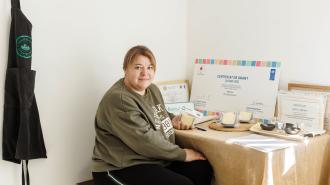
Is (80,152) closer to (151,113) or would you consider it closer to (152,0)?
(151,113)

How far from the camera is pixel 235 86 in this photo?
6.97ft

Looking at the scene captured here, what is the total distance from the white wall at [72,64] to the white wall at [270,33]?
388 millimetres

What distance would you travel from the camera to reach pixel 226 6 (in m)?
2.17

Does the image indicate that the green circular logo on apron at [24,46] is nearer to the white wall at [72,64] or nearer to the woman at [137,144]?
the white wall at [72,64]

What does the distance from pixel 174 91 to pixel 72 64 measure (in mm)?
741

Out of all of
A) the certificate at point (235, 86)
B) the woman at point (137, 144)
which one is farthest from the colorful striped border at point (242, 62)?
the woman at point (137, 144)

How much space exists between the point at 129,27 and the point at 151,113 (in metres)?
0.64

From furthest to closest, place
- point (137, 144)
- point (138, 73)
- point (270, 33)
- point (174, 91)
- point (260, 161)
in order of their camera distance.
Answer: point (174, 91), point (270, 33), point (138, 73), point (137, 144), point (260, 161)

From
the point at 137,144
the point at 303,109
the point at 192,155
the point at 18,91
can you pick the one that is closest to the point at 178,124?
the point at 192,155

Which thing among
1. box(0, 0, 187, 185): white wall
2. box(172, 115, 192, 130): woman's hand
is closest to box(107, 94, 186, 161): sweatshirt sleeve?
box(172, 115, 192, 130): woman's hand

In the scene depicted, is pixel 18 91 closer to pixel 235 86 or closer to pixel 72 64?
pixel 72 64

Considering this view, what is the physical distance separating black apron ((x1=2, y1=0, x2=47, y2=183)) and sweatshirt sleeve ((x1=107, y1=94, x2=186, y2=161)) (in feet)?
1.39

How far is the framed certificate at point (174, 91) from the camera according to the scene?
7.49 ft

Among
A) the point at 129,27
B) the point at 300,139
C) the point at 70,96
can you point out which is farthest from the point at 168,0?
the point at 300,139
